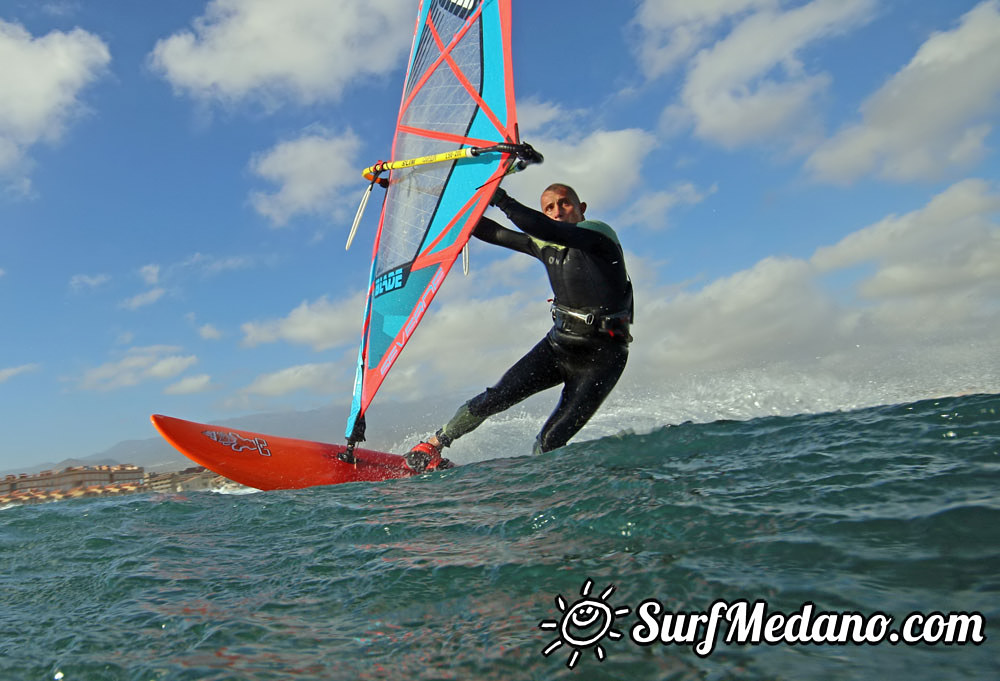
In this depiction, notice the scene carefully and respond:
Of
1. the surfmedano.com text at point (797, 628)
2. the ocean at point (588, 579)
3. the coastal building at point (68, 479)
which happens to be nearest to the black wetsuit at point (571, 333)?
the ocean at point (588, 579)

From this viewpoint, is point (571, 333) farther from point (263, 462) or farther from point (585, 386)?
point (263, 462)

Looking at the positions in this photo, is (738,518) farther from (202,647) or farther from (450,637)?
(202,647)

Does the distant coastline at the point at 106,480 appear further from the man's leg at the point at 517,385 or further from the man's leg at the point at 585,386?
the man's leg at the point at 585,386

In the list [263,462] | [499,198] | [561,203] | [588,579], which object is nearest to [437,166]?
[499,198]

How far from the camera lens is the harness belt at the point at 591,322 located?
18.2 feet

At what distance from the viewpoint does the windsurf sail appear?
6.14 meters

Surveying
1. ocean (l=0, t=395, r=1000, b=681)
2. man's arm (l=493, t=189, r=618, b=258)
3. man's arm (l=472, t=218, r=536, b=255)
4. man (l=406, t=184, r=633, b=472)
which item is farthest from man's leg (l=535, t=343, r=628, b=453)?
ocean (l=0, t=395, r=1000, b=681)

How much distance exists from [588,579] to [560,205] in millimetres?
4128

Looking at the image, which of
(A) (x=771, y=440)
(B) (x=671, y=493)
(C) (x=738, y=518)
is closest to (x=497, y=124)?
(A) (x=771, y=440)

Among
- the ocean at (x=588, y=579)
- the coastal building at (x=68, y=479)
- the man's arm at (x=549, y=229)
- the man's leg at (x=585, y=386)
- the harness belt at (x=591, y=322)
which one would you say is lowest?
the coastal building at (x=68, y=479)

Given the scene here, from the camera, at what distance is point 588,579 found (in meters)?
2.15

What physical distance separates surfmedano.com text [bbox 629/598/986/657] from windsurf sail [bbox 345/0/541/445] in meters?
4.54

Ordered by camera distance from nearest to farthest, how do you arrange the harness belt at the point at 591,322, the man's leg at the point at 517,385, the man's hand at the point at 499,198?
the man's hand at the point at 499,198 < the harness belt at the point at 591,322 < the man's leg at the point at 517,385

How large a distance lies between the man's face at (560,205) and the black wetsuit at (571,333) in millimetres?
299
